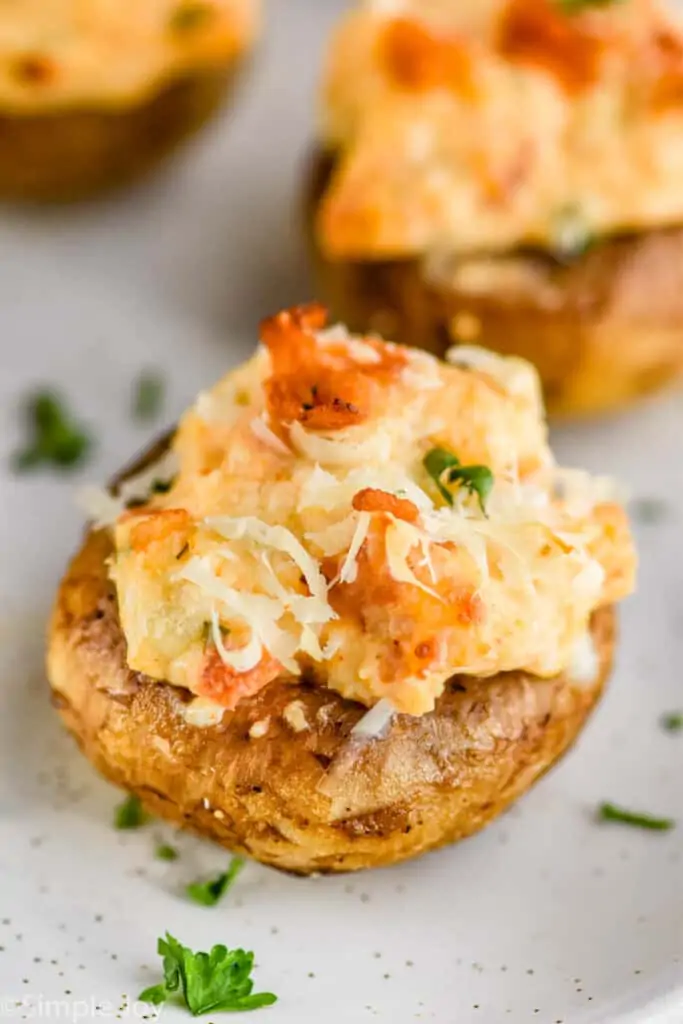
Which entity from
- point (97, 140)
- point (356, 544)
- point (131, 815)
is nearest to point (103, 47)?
point (97, 140)

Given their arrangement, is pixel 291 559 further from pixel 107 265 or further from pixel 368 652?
pixel 107 265

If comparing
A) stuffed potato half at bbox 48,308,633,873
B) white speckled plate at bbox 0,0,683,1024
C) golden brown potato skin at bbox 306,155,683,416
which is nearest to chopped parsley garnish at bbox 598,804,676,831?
white speckled plate at bbox 0,0,683,1024

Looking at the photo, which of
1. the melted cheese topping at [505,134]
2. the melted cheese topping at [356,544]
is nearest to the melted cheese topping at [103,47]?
the melted cheese topping at [505,134]

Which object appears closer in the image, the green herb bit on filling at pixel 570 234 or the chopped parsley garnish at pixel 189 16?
the green herb bit on filling at pixel 570 234

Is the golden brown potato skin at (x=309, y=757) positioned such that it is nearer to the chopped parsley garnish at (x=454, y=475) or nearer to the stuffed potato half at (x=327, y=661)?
the stuffed potato half at (x=327, y=661)

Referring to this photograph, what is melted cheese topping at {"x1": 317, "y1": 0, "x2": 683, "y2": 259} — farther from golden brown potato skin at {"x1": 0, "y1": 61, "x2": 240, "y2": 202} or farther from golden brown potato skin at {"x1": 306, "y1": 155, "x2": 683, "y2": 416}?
golden brown potato skin at {"x1": 0, "y1": 61, "x2": 240, "y2": 202}

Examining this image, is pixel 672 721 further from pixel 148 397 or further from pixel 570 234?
pixel 148 397

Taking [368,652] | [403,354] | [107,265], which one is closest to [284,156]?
[107,265]
